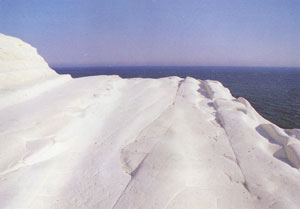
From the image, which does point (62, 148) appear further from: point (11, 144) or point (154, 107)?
point (154, 107)

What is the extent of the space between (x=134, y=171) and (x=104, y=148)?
0.90 metres

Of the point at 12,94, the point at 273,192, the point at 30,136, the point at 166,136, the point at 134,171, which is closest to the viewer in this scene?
the point at 273,192

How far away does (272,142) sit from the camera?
130 inches

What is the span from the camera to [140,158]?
8.97ft

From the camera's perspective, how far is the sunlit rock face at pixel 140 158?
202cm

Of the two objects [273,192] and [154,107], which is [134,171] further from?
[154,107]

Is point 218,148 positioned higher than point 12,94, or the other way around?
point 12,94

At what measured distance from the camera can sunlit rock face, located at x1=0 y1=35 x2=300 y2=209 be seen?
202 cm

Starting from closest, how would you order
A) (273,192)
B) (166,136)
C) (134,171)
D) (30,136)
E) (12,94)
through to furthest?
(273,192), (134,171), (30,136), (166,136), (12,94)

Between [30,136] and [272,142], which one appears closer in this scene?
[30,136]

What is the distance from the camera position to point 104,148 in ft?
10.2

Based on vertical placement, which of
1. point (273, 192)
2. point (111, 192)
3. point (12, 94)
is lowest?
point (111, 192)

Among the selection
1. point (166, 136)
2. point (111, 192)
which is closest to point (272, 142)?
point (166, 136)

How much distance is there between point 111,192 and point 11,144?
5.92 feet
